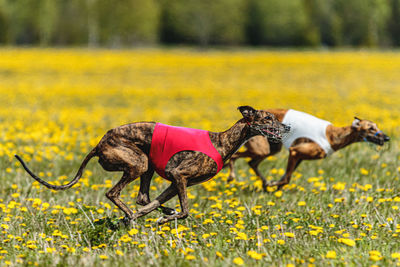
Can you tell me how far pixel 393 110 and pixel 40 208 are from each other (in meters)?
11.0

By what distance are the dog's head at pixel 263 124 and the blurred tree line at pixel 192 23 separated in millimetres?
49092

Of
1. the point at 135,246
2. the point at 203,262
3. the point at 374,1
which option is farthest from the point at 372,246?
the point at 374,1

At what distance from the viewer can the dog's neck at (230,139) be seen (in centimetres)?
368

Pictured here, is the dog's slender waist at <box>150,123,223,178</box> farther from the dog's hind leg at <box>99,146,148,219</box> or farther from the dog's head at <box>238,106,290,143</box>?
the dog's head at <box>238,106,290,143</box>

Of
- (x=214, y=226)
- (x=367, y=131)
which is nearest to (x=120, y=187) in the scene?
(x=214, y=226)

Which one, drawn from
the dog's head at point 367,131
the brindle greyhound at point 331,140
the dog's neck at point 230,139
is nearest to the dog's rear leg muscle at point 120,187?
the dog's neck at point 230,139

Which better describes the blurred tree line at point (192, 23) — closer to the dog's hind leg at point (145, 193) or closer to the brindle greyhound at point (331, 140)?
the brindle greyhound at point (331, 140)

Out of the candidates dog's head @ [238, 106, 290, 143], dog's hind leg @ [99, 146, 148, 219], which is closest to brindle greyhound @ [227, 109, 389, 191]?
dog's head @ [238, 106, 290, 143]

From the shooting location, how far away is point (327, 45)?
63.2 metres

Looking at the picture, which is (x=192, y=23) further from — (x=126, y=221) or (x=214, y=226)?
(x=126, y=221)

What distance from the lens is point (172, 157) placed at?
3.61 meters

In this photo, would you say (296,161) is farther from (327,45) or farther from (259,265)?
(327,45)

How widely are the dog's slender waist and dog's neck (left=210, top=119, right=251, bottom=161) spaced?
0.05m

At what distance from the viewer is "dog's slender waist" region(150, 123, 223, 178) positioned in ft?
11.8
